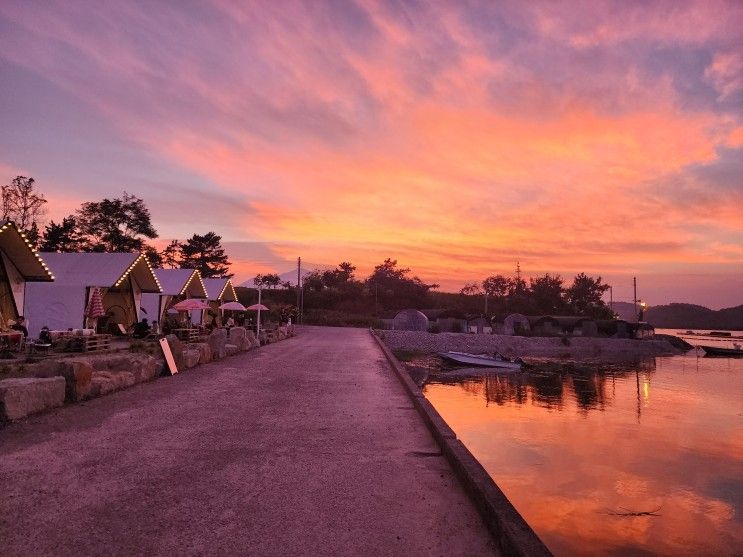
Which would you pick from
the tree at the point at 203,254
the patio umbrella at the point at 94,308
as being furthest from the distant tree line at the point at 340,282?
the patio umbrella at the point at 94,308

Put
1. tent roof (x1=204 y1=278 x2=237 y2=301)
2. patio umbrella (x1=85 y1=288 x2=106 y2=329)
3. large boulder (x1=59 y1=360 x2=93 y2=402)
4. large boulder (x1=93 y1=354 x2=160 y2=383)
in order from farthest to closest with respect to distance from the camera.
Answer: tent roof (x1=204 y1=278 x2=237 y2=301) → patio umbrella (x1=85 y1=288 x2=106 y2=329) → large boulder (x1=93 y1=354 x2=160 y2=383) → large boulder (x1=59 y1=360 x2=93 y2=402)

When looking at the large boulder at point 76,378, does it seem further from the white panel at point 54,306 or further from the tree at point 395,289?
the tree at point 395,289

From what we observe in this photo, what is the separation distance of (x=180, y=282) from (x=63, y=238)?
2968 cm

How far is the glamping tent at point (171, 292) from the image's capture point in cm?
3198

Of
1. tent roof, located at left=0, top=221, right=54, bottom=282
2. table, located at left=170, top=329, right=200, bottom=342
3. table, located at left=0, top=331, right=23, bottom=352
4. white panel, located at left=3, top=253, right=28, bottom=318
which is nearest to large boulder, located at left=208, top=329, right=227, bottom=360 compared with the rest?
table, located at left=0, top=331, right=23, bottom=352

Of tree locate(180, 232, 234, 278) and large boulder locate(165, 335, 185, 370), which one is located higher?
tree locate(180, 232, 234, 278)

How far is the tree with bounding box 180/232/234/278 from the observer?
234 ft

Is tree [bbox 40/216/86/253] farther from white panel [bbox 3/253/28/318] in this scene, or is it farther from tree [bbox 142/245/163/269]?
white panel [bbox 3/253/28/318]

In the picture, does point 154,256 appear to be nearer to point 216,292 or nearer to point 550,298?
point 216,292

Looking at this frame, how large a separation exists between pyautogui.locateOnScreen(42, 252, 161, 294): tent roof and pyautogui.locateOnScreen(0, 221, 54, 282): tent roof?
14.9ft

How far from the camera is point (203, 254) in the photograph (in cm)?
7194

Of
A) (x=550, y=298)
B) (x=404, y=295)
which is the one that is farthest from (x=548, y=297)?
(x=404, y=295)

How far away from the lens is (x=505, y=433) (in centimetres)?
1652

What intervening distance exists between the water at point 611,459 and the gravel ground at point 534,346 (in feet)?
76.3
